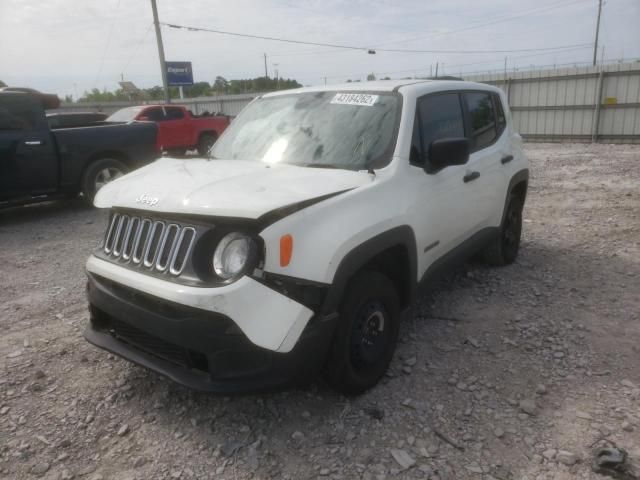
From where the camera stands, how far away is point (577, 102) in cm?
1602

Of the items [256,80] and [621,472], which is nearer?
[621,472]

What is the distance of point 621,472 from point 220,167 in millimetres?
2651

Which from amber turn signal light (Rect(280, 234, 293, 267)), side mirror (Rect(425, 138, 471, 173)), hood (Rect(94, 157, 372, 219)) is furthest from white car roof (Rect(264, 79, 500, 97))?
amber turn signal light (Rect(280, 234, 293, 267))

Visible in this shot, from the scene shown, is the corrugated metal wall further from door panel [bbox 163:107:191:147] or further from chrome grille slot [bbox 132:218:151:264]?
chrome grille slot [bbox 132:218:151:264]

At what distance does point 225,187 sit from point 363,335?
3.61 feet

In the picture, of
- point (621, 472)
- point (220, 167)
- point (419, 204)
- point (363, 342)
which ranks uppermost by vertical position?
point (220, 167)

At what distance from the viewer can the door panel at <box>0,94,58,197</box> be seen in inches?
271

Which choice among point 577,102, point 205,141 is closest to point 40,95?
point 205,141

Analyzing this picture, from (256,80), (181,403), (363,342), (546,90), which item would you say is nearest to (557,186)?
(363,342)

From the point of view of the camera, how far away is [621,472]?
224 centimetres

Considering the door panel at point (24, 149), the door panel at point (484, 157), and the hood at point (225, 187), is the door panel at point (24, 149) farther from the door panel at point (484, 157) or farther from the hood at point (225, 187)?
the door panel at point (484, 157)

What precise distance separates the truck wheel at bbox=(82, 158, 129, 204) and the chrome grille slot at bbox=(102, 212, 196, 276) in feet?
17.9

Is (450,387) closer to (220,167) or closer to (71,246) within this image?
(220,167)

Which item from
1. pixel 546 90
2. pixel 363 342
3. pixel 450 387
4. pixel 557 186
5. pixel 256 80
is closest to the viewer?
pixel 363 342
